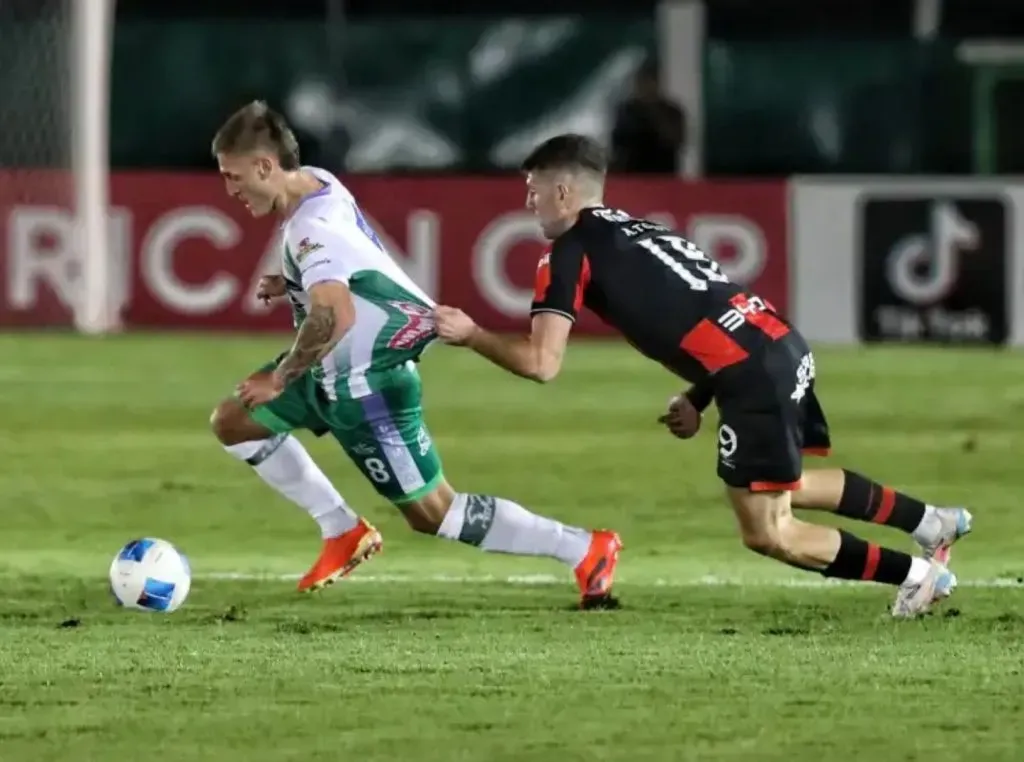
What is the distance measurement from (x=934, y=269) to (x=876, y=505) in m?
9.95

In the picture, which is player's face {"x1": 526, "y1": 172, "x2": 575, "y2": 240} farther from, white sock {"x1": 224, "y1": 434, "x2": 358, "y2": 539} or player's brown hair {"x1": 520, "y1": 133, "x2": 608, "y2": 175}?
white sock {"x1": 224, "y1": 434, "x2": 358, "y2": 539}

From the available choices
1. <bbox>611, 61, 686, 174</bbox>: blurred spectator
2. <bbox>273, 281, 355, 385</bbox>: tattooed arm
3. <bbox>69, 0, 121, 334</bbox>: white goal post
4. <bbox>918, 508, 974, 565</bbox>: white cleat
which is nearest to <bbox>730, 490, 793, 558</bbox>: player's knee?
<bbox>918, 508, 974, 565</bbox>: white cleat

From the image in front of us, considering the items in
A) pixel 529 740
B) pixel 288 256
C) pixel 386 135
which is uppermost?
pixel 386 135

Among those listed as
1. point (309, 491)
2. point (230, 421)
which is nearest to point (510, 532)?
point (309, 491)

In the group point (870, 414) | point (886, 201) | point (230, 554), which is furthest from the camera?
point (886, 201)

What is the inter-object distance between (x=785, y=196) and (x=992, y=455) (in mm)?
6017

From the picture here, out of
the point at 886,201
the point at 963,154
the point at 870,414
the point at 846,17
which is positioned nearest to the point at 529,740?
the point at 870,414

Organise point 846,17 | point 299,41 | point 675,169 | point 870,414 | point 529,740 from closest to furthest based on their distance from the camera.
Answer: point 529,740
point 870,414
point 675,169
point 299,41
point 846,17

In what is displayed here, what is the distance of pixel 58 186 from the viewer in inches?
724

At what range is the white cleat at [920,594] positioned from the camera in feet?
25.3

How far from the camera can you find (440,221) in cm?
1867

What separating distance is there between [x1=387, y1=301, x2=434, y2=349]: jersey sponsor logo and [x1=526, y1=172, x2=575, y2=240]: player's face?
634 millimetres

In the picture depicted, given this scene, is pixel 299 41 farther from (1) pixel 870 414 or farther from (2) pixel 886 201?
(1) pixel 870 414

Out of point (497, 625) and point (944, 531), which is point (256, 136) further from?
point (944, 531)
